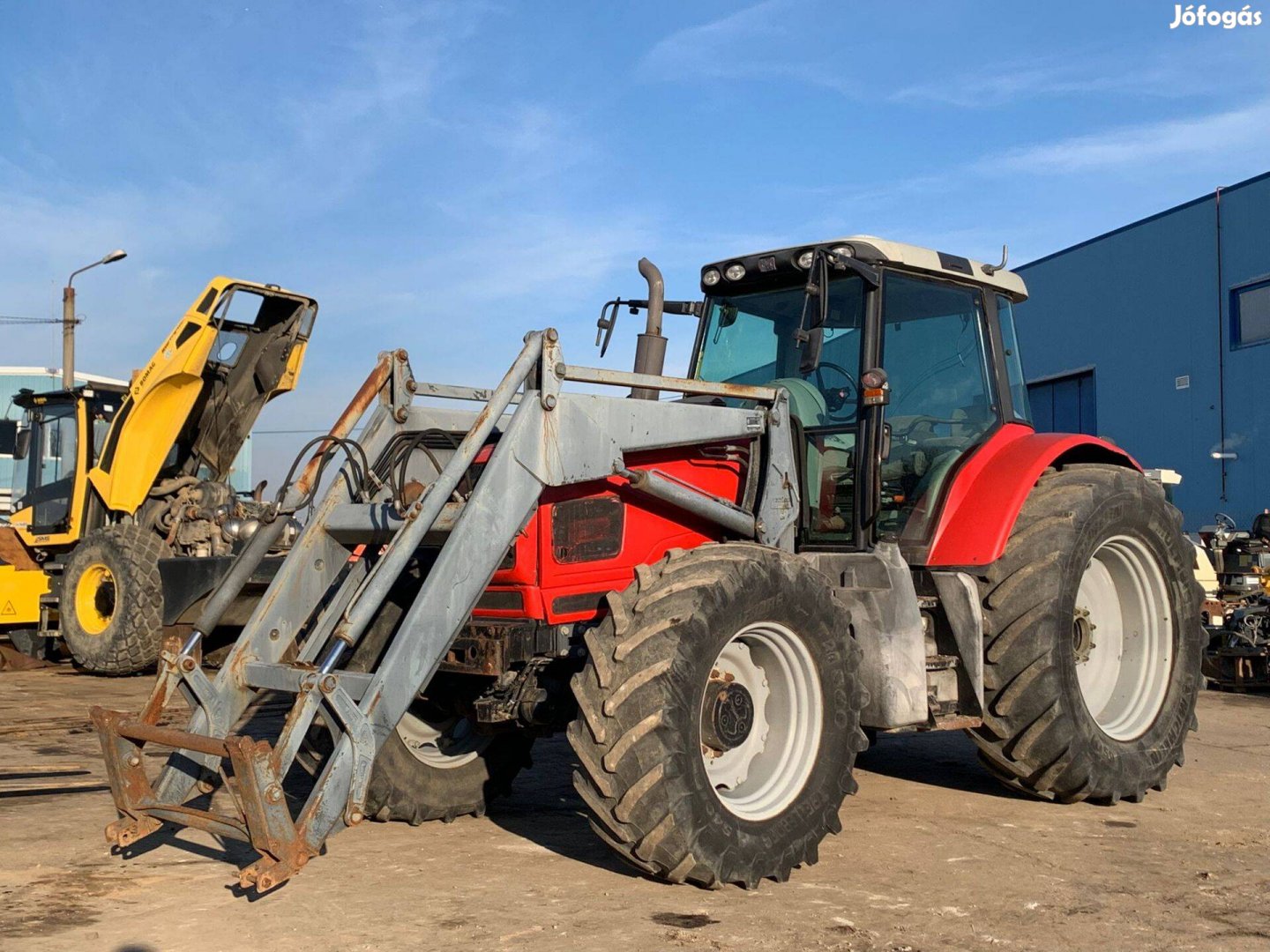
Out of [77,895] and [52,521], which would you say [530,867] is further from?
[52,521]

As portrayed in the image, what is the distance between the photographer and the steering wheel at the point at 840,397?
5.89 metres

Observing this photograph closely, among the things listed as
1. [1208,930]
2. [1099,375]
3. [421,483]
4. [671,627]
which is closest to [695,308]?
[421,483]

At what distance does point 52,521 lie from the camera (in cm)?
1322

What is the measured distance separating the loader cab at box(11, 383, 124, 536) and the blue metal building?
16.3 meters

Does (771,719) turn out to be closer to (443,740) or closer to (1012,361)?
(443,740)

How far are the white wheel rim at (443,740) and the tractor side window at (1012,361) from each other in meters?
3.31

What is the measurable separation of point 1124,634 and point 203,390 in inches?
354

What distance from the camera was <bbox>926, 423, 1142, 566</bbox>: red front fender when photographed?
5.76 metres

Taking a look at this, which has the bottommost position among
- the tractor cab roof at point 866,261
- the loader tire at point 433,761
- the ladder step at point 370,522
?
the loader tire at point 433,761

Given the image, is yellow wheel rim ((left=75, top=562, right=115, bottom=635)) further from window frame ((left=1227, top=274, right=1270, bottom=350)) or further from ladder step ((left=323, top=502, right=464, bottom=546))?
window frame ((left=1227, top=274, right=1270, bottom=350))

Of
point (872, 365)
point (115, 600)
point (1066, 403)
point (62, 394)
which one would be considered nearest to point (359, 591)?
point (872, 365)

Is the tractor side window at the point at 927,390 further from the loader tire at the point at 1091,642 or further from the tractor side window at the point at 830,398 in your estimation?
the loader tire at the point at 1091,642

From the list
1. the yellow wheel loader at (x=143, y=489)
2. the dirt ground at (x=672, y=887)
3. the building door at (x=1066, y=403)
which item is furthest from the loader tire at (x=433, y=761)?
the building door at (x=1066, y=403)

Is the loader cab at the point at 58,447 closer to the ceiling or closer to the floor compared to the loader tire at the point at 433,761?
closer to the ceiling
